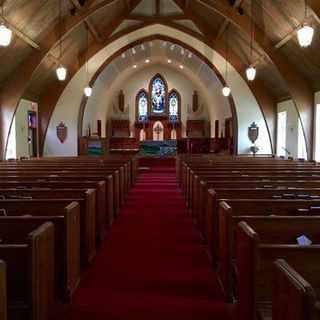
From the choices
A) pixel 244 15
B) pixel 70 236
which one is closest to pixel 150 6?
pixel 244 15

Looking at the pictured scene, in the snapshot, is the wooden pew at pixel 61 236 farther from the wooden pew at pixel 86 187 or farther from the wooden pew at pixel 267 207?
the wooden pew at pixel 86 187

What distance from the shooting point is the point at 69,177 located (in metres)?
6.91

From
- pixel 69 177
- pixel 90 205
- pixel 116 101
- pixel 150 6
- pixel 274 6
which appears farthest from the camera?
pixel 116 101

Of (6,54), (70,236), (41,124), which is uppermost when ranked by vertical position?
(6,54)

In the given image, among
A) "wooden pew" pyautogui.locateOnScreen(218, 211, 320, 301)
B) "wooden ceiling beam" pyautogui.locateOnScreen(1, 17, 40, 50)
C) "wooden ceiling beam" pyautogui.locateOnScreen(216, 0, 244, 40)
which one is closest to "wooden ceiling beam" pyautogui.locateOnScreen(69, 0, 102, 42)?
"wooden ceiling beam" pyautogui.locateOnScreen(1, 17, 40, 50)

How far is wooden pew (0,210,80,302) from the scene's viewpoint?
3.57 meters

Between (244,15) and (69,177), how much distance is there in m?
7.36

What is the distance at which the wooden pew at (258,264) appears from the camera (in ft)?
8.43

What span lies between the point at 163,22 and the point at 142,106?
33.1ft

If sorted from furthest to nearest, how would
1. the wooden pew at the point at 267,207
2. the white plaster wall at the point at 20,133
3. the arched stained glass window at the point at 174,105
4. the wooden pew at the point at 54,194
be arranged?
the arched stained glass window at the point at 174,105 < the white plaster wall at the point at 20,133 < the wooden pew at the point at 54,194 < the wooden pew at the point at 267,207

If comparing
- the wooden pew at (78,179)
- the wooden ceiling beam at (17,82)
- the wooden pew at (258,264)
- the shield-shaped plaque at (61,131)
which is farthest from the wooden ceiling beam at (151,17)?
the wooden pew at (258,264)

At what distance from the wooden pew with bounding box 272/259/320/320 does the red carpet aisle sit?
1513 mm

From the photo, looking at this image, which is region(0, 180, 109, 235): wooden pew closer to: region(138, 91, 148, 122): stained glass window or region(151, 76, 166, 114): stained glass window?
region(138, 91, 148, 122): stained glass window

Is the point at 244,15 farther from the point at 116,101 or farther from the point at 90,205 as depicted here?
the point at 116,101
